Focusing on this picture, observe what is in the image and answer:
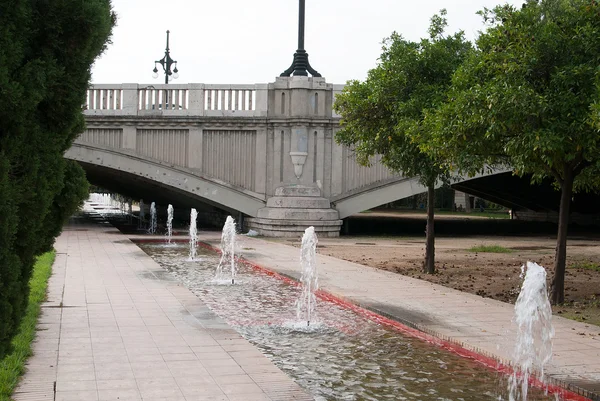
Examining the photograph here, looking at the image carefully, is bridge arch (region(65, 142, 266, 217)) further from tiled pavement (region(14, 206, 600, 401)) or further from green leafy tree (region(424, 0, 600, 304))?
green leafy tree (region(424, 0, 600, 304))

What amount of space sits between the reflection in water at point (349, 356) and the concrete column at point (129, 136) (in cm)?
1594

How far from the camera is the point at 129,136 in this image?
26.9 meters

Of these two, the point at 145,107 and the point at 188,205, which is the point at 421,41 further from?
the point at 188,205

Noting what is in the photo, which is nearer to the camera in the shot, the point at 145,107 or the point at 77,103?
the point at 77,103

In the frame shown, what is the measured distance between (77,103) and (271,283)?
8.22m

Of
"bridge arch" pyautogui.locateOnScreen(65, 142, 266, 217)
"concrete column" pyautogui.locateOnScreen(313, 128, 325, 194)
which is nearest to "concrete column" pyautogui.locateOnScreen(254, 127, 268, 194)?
"bridge arch" pyautogui.locateOnScreen(65, 142, 266, 217)

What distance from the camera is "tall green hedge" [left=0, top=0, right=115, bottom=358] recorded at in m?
5.11

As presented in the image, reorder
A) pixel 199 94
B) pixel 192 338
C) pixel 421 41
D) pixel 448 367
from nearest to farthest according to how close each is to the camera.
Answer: pixel 448 367 < pixel 192 338 < pixel 421 41 < pixel 199 94

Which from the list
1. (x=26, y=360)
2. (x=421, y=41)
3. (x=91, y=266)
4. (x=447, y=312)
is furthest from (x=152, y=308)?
(x=421, y=41)

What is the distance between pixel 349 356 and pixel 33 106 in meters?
4.34

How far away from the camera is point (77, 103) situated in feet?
19.9

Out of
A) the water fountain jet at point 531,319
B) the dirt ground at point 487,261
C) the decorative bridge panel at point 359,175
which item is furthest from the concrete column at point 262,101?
the water fountain jet at point 531,319

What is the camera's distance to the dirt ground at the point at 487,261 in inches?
503

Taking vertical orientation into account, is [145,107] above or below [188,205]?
above
